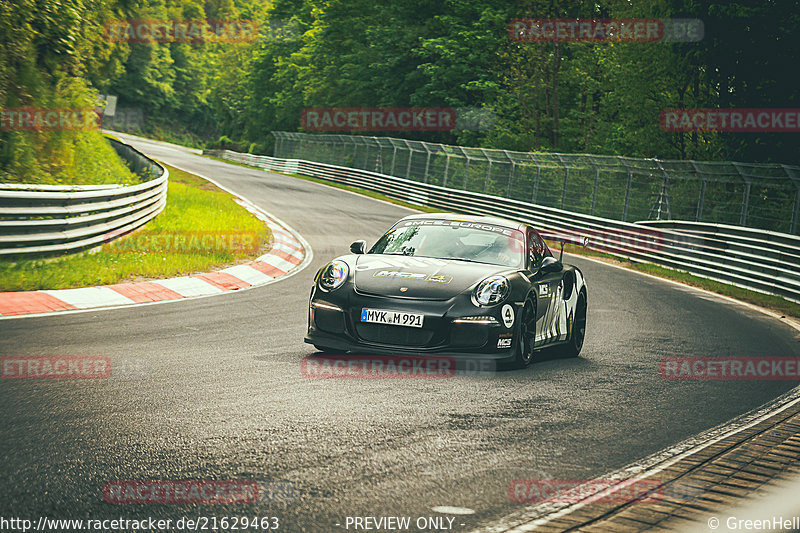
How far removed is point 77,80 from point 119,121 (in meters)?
86.9

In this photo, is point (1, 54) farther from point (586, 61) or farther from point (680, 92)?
point (586, 61)

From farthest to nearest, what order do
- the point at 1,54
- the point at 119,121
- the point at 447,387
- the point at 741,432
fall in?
the point at 119,121, the point at 1,54, the point at 447,387, the point at 741,432

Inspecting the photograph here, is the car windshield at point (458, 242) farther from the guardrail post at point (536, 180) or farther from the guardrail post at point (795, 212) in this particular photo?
the guardrail post at point (536, 180)

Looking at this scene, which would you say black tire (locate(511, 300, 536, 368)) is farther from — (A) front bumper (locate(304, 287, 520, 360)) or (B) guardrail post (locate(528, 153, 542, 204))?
(B) guardrail post (locate(528, 153, 542, 204))

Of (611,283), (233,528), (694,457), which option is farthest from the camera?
(611,283)

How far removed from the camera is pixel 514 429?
5.72m

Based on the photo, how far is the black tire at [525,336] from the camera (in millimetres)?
7865

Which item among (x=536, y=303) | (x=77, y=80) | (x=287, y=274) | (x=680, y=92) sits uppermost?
(x=680, y=92)

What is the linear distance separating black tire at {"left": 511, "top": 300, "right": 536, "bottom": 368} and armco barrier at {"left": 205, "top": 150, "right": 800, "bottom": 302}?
541cm

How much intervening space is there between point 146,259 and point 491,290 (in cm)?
833

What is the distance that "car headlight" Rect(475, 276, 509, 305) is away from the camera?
302 inches

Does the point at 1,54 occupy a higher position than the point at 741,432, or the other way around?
the point at 1,54

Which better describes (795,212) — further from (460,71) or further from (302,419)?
(460,71)

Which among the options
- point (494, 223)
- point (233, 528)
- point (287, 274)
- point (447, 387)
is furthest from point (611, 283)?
point (233, 528)
